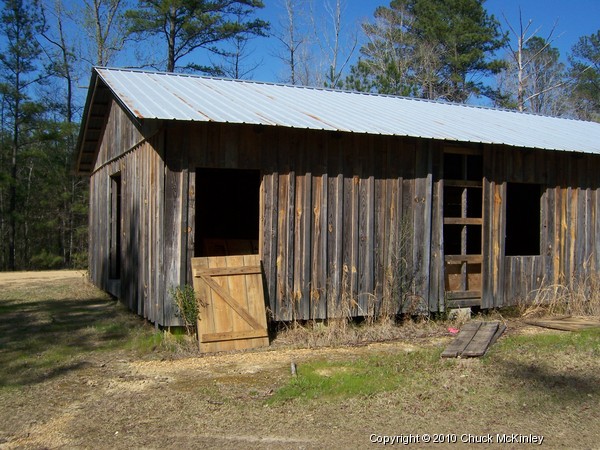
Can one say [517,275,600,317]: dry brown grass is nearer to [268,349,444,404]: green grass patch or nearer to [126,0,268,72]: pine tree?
[268,349,444,404]: green grass patch

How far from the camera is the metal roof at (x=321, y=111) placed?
8125 millimetres

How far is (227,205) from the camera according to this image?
14.8 meters

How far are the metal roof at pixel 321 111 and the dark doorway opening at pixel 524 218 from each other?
63.7 inches

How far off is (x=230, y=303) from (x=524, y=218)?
8.79m

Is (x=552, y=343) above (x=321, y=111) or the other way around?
the other way around

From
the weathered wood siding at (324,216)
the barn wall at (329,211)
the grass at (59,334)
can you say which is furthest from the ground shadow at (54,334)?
the barn wall at (329,211)

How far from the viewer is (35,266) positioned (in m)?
25.1

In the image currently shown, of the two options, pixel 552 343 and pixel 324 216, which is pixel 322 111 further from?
pixel 552 343

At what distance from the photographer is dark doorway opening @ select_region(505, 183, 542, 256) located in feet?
45.7

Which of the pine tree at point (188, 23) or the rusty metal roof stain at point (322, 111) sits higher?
the pine tree at point (188, 23)

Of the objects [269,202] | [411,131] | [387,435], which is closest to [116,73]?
[269,202]

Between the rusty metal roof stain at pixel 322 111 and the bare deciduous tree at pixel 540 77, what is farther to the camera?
the bare deciduous tree at pixel 540 77

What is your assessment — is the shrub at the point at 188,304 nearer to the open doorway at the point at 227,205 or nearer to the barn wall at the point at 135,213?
the barn wall at the point at 135,213

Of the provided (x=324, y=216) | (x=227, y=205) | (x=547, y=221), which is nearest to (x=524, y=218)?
(x=547, y=221)
